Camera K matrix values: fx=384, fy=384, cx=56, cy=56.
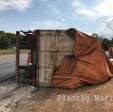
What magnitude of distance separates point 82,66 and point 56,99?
12.6 ft

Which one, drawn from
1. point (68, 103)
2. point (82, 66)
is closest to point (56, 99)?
point (68, 103)

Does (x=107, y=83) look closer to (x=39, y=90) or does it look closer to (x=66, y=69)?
(x=66, y=69)

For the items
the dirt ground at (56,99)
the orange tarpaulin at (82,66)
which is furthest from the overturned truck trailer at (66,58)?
the dirt ground at (56,99)

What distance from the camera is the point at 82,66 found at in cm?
1580

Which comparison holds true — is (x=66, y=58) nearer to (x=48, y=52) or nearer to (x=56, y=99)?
(x=48, y=52)

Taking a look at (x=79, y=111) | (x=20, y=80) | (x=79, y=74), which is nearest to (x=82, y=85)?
(x=79, y=74)

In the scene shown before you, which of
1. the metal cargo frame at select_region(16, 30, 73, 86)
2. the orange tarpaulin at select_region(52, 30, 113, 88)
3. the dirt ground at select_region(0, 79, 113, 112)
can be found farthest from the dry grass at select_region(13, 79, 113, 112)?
the metal cargo frame at select_region(16, 30, 73, 86)

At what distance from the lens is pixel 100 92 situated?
1367 centimetres

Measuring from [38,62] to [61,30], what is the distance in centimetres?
166

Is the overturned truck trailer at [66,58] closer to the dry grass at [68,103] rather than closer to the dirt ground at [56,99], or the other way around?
the dirt ground at [56,99]

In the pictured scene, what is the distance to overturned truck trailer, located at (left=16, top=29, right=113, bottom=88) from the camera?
15.7 meters

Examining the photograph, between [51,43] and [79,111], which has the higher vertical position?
[51,43]

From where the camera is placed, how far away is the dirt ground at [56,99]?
35.9ft

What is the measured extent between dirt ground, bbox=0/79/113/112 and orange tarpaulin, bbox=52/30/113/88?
514 millimetres
